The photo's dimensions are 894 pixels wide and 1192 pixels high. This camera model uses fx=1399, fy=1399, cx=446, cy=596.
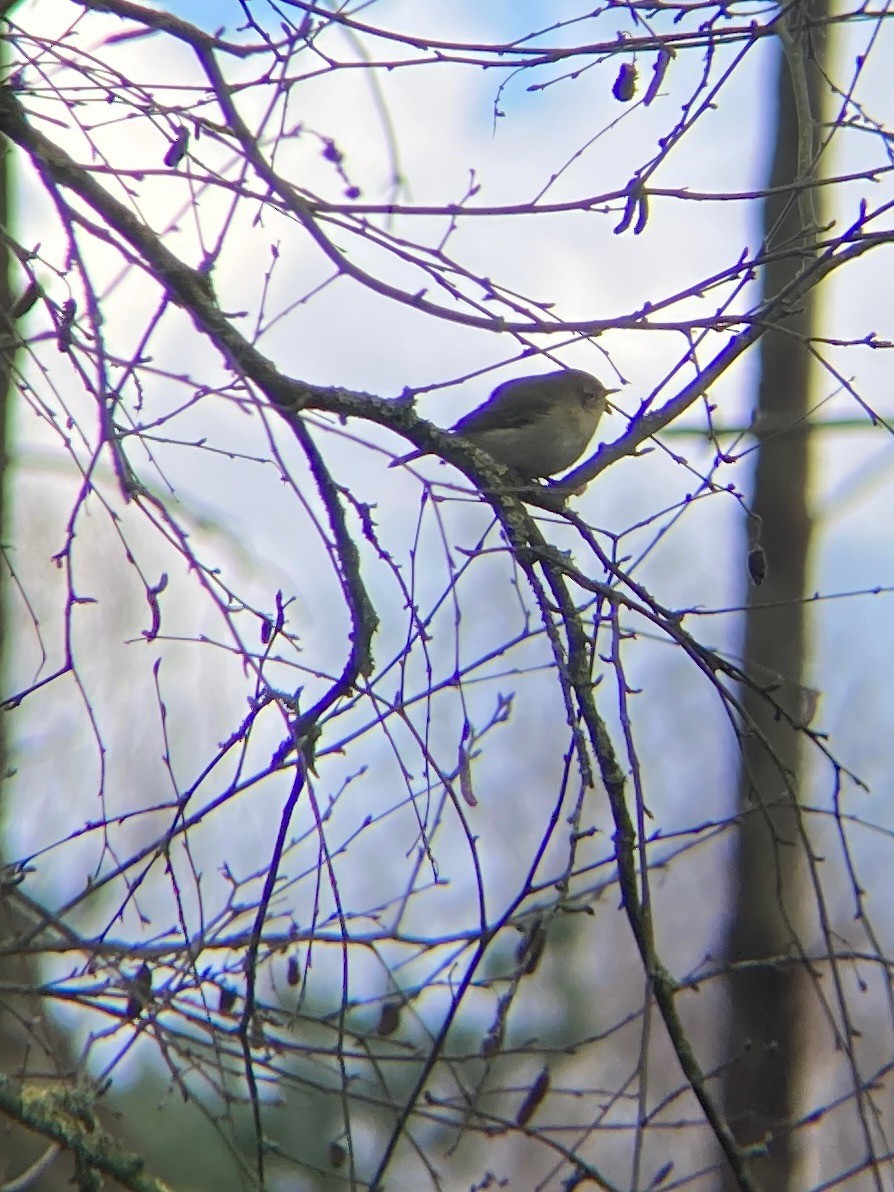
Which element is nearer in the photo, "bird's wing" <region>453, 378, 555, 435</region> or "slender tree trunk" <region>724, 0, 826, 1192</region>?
"bird's wing" <region>453, 378, 555, 435</region>

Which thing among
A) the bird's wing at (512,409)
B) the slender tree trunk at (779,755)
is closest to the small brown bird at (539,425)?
the bird's wing at (512,409)

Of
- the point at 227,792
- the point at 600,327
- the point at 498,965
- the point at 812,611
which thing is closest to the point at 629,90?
the point at 600,327

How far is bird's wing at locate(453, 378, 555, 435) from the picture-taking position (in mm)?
5398

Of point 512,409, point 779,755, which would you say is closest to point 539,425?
point 512,409

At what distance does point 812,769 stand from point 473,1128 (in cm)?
572

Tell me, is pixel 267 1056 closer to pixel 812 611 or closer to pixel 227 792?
pixel 227 792

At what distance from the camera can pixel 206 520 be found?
221 inches

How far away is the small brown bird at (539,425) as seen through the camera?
5.30m

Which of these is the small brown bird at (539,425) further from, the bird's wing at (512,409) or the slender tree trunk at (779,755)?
the slender tree trunk at (779,755)

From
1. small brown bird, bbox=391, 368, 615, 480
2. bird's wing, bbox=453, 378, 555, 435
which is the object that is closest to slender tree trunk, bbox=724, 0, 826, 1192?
small brown bird, bbox=391, 368, 615, 480

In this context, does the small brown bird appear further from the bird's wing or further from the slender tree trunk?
the slender tree trunk

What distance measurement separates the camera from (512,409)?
17.8 feet

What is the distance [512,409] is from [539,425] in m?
0.14

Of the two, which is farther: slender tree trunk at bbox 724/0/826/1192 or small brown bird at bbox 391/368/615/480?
slender tree trunk at bbox 724/0/826/1192
